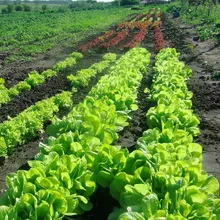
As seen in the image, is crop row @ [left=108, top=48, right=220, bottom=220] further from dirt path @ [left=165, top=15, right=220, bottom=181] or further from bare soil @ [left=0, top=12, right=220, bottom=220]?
dirt path @ [left=165, top=15, right=220, bottom=181]

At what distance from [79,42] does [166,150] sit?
20.2 m

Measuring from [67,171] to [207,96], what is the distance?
22.6 ft

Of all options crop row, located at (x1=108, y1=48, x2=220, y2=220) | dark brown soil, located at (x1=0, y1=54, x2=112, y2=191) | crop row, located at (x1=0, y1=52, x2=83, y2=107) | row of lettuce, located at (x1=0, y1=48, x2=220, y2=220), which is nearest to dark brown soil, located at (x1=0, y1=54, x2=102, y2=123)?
crop row, located at (x1=0, y1=52, x2=83, y2=107)

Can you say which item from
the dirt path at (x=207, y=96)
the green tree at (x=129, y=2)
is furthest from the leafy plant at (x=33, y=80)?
the green tree at (x=129, y=2)

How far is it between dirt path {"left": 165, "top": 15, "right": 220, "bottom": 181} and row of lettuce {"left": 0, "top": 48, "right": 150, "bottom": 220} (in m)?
1.93

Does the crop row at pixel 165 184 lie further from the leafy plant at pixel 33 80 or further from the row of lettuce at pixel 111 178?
the leafy plant at pixel 33 80

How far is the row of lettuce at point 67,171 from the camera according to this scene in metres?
4.03

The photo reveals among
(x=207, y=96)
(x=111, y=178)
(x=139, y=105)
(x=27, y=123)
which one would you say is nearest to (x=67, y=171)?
(x=111, y=178)

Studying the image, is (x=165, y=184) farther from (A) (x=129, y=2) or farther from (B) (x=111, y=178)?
(A) (x=129, y=2)

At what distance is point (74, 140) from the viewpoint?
5.82 meters

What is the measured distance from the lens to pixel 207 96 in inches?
418

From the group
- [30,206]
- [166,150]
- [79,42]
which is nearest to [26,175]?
[30,206]

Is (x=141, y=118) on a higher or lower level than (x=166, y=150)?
lower

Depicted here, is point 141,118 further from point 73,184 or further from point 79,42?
point 79,42
